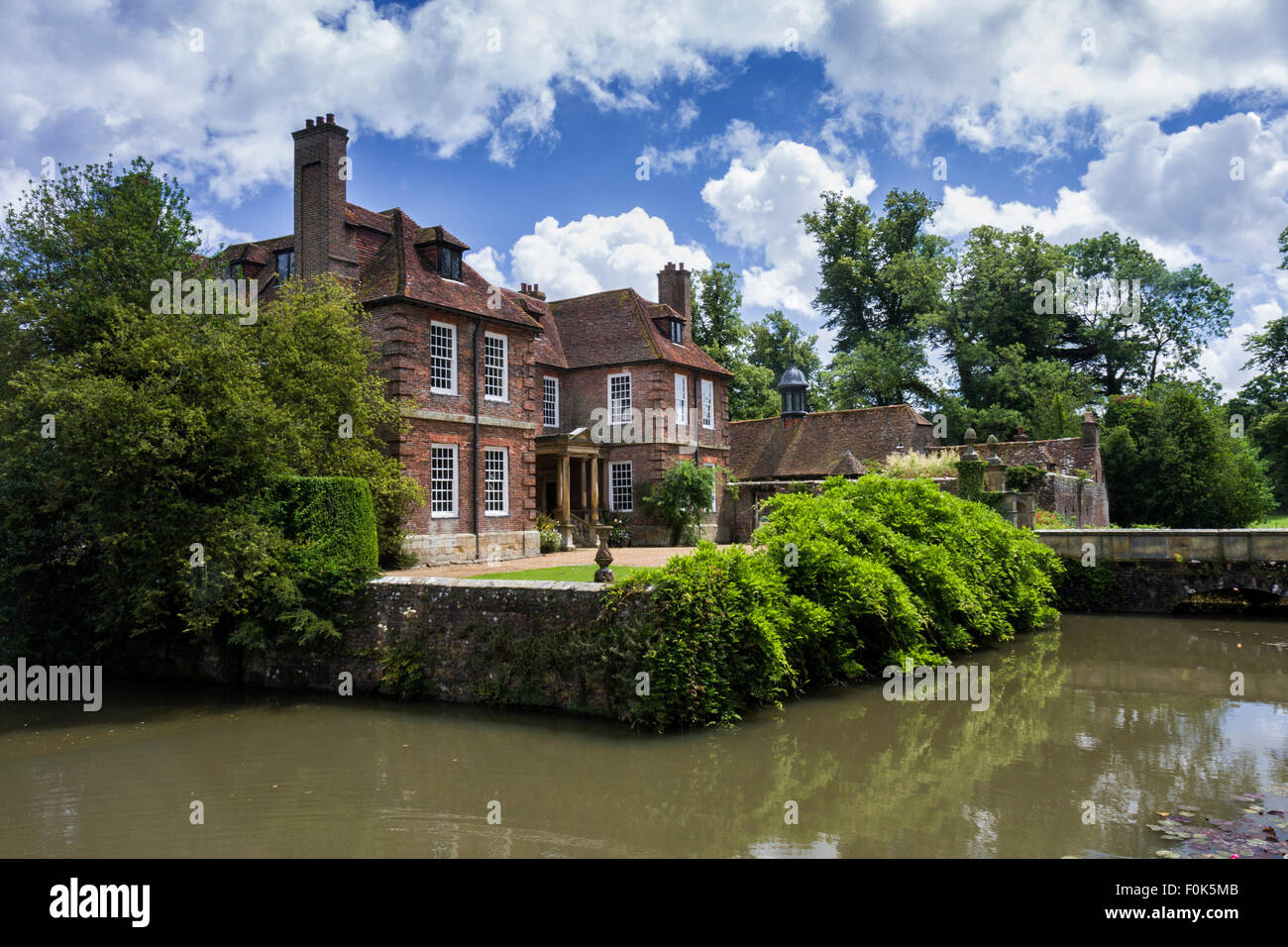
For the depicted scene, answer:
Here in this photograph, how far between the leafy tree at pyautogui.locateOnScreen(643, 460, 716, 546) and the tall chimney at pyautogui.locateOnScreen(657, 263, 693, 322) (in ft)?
23.9

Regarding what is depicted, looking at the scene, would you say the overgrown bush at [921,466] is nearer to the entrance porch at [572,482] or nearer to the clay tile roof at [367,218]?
the entrance porch at [572,482]

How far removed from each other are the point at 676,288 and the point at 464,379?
1358 centimetres

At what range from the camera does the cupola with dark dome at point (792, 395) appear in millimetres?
34875

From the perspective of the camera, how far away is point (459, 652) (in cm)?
1282

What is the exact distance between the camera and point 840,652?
12.5 m

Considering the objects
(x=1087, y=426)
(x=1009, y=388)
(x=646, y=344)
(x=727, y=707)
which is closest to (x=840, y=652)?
(x=727, y=707)

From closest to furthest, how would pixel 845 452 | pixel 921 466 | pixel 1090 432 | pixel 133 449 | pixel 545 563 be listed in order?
pixel 133 449 < pixel 545 563 < pixel 921 466 < pixel 1090 432 < pixel 845 452

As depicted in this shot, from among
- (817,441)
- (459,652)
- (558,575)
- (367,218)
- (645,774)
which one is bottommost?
(645,774)

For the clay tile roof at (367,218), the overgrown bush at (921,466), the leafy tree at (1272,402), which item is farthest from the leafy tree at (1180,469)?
the clay tile roof at (367,218)

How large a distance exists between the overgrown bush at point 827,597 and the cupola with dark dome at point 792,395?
1750 cm

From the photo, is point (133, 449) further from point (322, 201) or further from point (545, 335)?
point (545, 335)

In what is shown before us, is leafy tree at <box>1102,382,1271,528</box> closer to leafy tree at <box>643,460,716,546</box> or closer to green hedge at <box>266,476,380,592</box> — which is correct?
leafy tree at <box>643,460,716,546</box>

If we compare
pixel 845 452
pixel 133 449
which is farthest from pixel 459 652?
pixel 845 452
